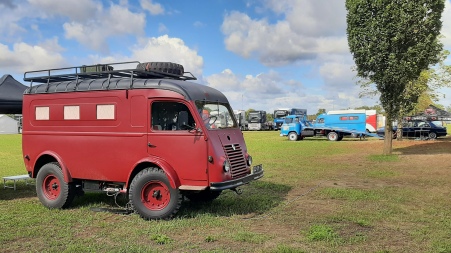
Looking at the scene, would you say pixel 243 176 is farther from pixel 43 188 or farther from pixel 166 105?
pixel 43 188

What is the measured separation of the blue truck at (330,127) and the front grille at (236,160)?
25.9m

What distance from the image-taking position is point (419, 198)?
30.0 ft

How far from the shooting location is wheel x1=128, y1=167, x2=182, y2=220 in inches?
286

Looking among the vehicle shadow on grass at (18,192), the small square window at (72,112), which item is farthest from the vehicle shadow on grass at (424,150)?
the vehicle shadow on grass at (18,192)

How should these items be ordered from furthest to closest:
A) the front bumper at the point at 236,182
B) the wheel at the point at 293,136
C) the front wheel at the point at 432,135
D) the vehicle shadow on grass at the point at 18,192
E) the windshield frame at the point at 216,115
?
the wheel at the point at 293,136, the front wheel at the point at 432,135, the vehicle shadow on grass at the point at 18,192, the windshield frame at the point at 216,115, the front bumper at the point at 236,182

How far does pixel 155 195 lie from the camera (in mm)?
7398

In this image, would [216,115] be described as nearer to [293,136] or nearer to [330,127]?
[293,136]

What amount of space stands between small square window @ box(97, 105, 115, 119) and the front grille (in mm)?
2422

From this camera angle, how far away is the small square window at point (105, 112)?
25.8 feet

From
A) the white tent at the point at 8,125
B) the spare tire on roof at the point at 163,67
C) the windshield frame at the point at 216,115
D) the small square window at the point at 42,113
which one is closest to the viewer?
the windshield frame at the point at 216,115

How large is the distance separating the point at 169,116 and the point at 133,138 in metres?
0.82

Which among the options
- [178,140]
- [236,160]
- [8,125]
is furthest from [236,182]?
[8,125]

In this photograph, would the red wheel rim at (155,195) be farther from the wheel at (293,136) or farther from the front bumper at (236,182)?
the wheel at (293,136)

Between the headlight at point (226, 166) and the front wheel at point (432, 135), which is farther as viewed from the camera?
the front wheel at point (432, 135)
